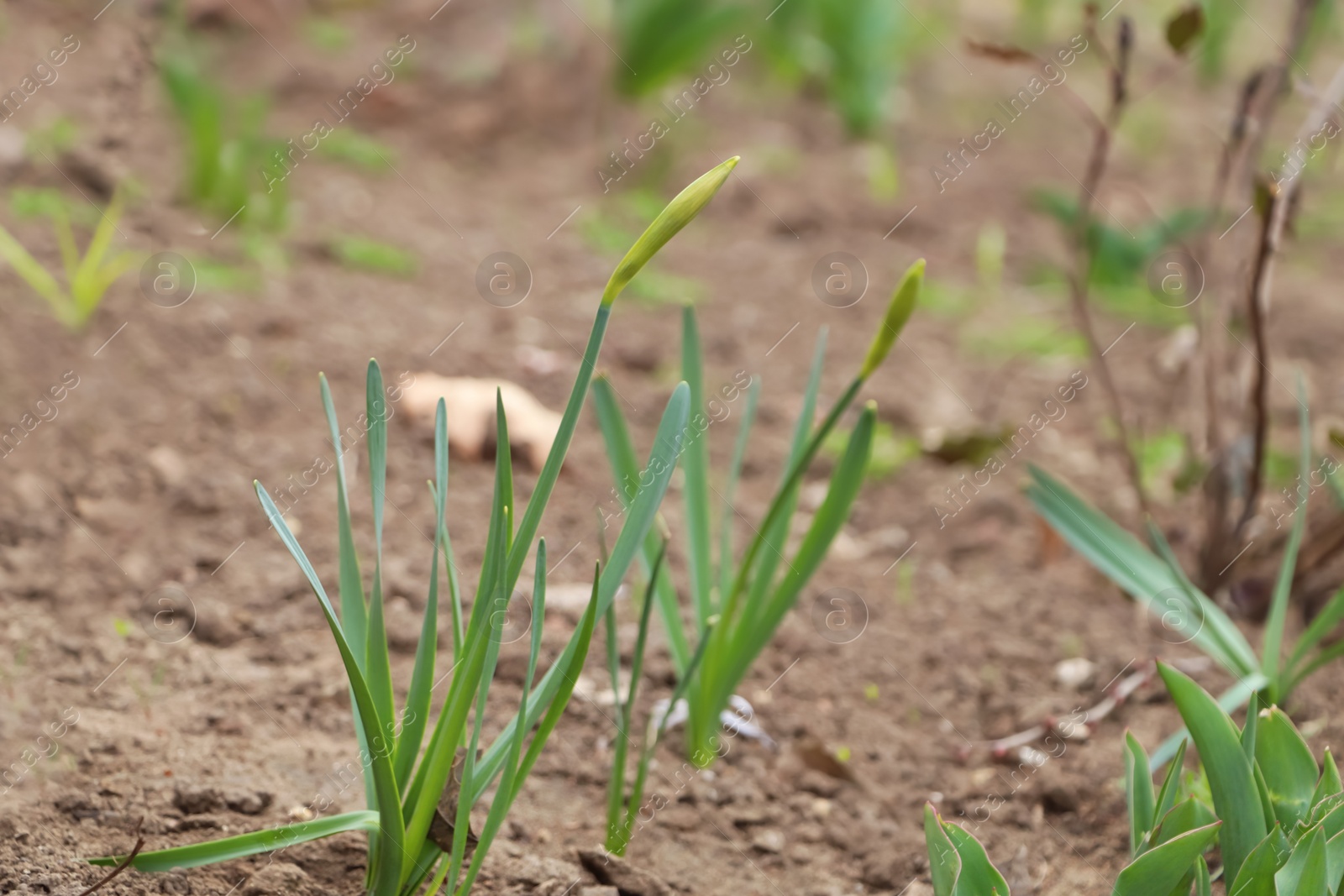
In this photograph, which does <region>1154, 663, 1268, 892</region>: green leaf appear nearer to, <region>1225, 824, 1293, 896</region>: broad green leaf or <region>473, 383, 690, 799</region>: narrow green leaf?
<region>1225, 824, 1293, 896</region>: broad green leaf

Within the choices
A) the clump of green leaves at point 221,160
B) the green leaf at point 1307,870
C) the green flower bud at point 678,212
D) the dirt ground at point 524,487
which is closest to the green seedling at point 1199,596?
the dirt ground at point 524,487

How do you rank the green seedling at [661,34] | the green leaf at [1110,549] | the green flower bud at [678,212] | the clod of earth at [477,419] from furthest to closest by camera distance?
the green seedling at [661,34] < the clod of earth at [477,419] < the green leaf at [1110,549] < the green flower bud at [678,212]

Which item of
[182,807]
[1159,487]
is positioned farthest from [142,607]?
[1159,487]

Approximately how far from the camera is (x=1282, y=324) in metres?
3.42

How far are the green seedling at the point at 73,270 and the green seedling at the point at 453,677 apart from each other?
1.61 metres

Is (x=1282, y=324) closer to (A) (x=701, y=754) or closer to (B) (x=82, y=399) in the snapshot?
(A) (x=701, y=754)

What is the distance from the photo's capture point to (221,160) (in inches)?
125

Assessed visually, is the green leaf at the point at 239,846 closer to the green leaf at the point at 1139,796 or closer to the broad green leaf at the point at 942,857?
the broad green leaf at the point at 942,857

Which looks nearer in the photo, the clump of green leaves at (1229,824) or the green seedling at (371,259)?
the clump of green leaves at (1229,824)

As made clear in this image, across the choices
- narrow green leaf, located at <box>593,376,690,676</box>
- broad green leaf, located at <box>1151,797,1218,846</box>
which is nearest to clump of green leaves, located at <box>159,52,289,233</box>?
narrow green leaf, located at <box>593,376,690,676</box>

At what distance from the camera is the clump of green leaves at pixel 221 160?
3.10 metres

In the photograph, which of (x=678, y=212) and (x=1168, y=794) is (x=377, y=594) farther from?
(x=1168, y=794)

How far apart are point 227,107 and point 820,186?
2.12 metres

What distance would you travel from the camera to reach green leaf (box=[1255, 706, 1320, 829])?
4.00 ft
